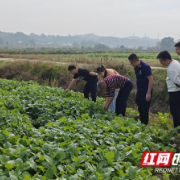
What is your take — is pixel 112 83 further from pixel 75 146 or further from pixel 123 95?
pixel 75 146

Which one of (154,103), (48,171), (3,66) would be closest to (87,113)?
(48,171)

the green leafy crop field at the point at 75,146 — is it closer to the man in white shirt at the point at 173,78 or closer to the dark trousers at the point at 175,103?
the dark trousers at the point at 175,103

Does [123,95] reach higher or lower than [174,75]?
lower

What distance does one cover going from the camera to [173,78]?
5.09 m

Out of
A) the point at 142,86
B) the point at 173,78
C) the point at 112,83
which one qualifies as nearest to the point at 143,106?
the point at 142,86

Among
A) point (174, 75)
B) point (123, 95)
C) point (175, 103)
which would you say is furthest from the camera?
point (123, 95)

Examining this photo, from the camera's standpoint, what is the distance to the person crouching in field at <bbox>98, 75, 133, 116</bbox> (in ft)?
18.4

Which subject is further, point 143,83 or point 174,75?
point 143,83

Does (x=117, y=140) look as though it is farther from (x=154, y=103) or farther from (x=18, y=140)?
(x=154, y=103)

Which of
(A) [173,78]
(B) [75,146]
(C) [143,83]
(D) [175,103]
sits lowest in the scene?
(B) [75,146]

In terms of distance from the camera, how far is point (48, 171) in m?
3.03

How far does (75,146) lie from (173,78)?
2588 mm

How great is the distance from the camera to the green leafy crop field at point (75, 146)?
310 centimetres

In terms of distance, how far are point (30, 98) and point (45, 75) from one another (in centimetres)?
874
